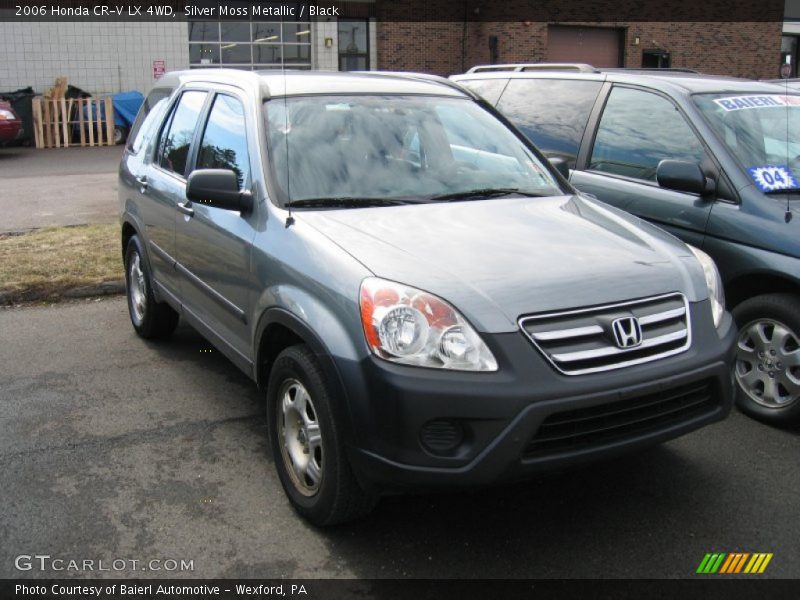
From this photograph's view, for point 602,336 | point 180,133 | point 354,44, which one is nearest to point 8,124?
point 354,44

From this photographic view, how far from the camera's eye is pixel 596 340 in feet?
10.2

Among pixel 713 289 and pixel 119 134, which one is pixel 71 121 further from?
pixel 713 289

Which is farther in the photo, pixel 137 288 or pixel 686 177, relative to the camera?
pixel 137 288

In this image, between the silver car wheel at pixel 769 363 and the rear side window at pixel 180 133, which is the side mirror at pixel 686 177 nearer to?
the silver car wheel at pixel 769 363

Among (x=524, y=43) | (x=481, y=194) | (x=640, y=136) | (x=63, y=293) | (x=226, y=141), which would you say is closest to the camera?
(x=481, y=194)

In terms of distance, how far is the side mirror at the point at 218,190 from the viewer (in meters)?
3.81

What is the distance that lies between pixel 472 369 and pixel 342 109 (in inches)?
74.3

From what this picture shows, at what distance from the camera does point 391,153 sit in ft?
13.7

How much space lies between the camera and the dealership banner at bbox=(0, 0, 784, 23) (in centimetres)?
2477

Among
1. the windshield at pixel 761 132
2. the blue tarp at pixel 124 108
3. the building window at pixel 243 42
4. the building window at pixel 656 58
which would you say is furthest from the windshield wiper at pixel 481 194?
the building window at pixel 656 58

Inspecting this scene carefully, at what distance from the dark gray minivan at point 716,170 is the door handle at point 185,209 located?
2536 millimetres

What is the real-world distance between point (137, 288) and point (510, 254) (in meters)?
3.63

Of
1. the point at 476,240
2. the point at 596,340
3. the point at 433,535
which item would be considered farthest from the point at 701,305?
the point at 433,535

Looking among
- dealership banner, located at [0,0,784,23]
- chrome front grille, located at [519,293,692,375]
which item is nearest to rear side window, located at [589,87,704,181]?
chrome front grille, located at [519,293,692,375]
